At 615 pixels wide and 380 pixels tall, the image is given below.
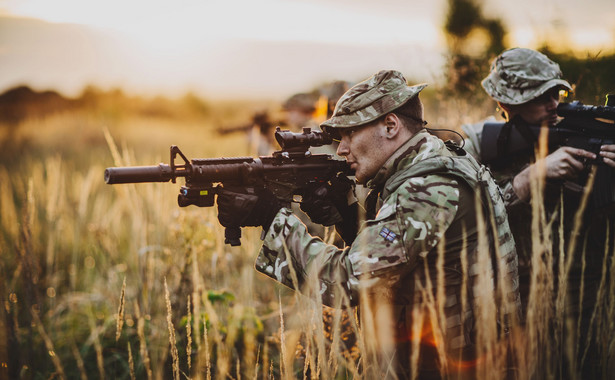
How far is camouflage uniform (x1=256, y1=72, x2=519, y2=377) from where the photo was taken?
6.40ft

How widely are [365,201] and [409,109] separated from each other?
640mm

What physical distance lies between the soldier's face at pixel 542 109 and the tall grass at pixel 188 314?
37.9 inches

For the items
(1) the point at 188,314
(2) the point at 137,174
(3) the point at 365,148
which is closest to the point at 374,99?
(3) the point at 365,148

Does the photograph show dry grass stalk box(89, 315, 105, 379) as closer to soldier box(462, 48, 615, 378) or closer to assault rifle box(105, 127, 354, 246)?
assault rifle box(105, 127, 354, 246)

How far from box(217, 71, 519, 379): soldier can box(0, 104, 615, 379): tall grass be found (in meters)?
0.07

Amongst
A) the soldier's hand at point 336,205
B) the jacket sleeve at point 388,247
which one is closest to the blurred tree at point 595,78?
the soldier's hand at point 336,205

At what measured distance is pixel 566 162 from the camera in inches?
115

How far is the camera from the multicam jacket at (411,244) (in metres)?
1.95

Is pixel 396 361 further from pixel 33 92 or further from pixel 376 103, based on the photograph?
pixel 33 92

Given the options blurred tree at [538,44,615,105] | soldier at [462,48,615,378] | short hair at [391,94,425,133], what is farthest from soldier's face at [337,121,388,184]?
blurred tree at [538,44,615,105]

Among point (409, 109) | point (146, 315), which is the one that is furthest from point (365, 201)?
point (146, 315)

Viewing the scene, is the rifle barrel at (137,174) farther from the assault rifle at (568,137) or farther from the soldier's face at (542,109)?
the soldier's face at (542,109)

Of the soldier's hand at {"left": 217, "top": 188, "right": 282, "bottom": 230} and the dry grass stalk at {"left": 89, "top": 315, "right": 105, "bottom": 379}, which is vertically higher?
the soldier's hand at {"left": 217, "top": 188, "right": 282, "bottom": 230}

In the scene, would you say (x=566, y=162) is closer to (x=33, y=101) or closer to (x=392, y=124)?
(x=392, y=124)
